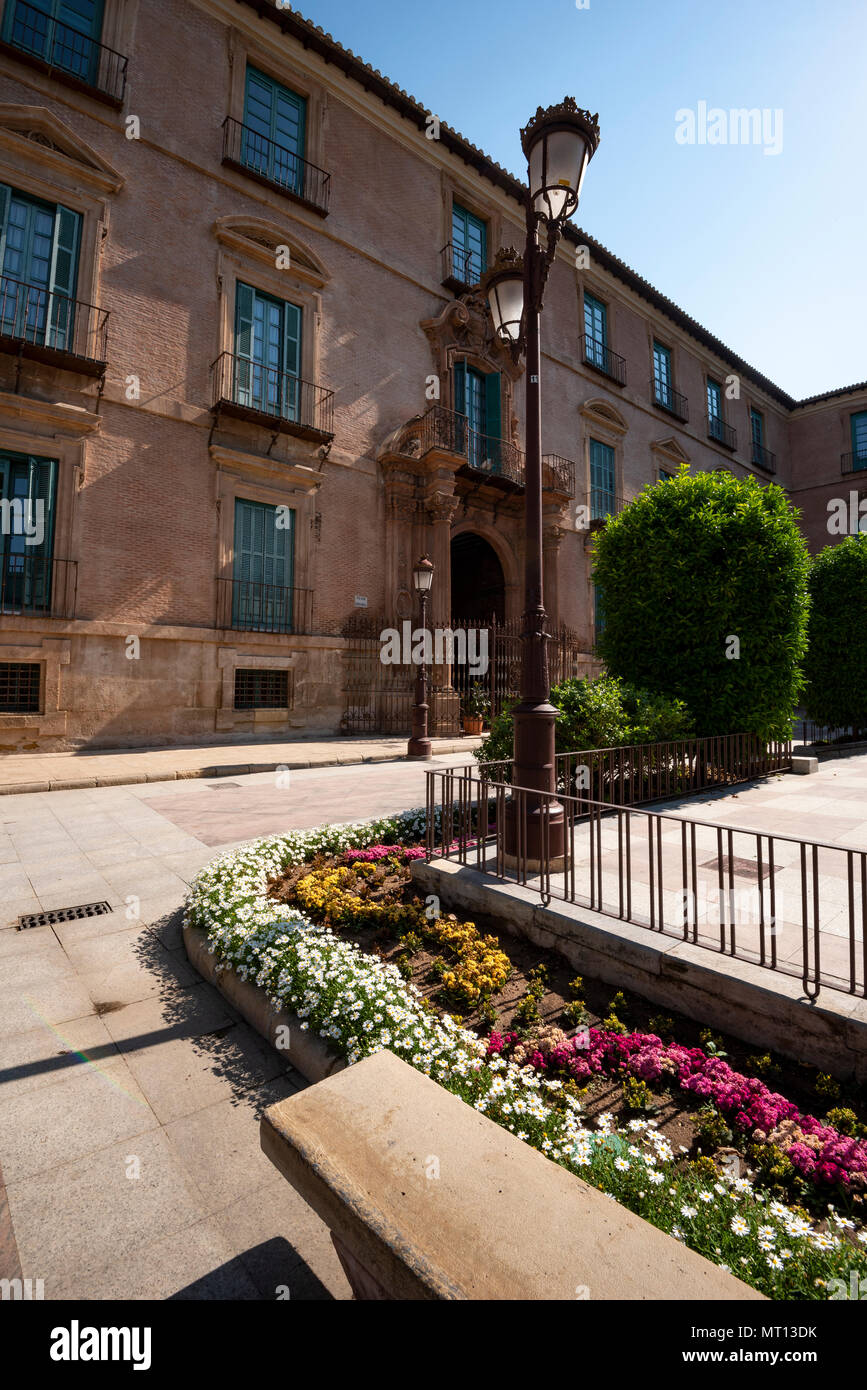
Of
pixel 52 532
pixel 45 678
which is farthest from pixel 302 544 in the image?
pixel 45 678

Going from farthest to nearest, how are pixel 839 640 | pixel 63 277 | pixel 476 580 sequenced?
pixel 476 580 → pixel 839 640 → pixel 63 277

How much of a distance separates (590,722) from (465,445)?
13.9 meters

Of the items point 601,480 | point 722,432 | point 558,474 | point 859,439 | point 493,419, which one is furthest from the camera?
point 859,439

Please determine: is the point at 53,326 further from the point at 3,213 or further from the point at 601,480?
the point at 601,480

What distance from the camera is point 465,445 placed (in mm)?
18219

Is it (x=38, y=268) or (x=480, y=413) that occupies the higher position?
(x=480, y=413)

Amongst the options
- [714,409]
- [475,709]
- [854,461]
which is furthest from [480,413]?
[854,461]

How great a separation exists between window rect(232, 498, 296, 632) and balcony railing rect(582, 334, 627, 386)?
1543 centimetres

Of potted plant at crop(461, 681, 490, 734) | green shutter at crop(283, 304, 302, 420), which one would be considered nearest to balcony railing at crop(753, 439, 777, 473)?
potted plant at crop(461, 681, 490, 734)

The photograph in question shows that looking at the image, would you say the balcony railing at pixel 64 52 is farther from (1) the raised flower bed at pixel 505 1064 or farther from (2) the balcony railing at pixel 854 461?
(2) the balcony railing at pixel 854 461

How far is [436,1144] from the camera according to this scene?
1638mm

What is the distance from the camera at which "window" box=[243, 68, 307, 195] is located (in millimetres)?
14391

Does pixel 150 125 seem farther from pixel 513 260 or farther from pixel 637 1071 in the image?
pixel 637 1071

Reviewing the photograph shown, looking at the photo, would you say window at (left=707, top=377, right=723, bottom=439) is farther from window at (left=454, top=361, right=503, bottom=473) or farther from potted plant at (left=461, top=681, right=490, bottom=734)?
potted plant at (left=461, top=681, right=490, bottom=734)
